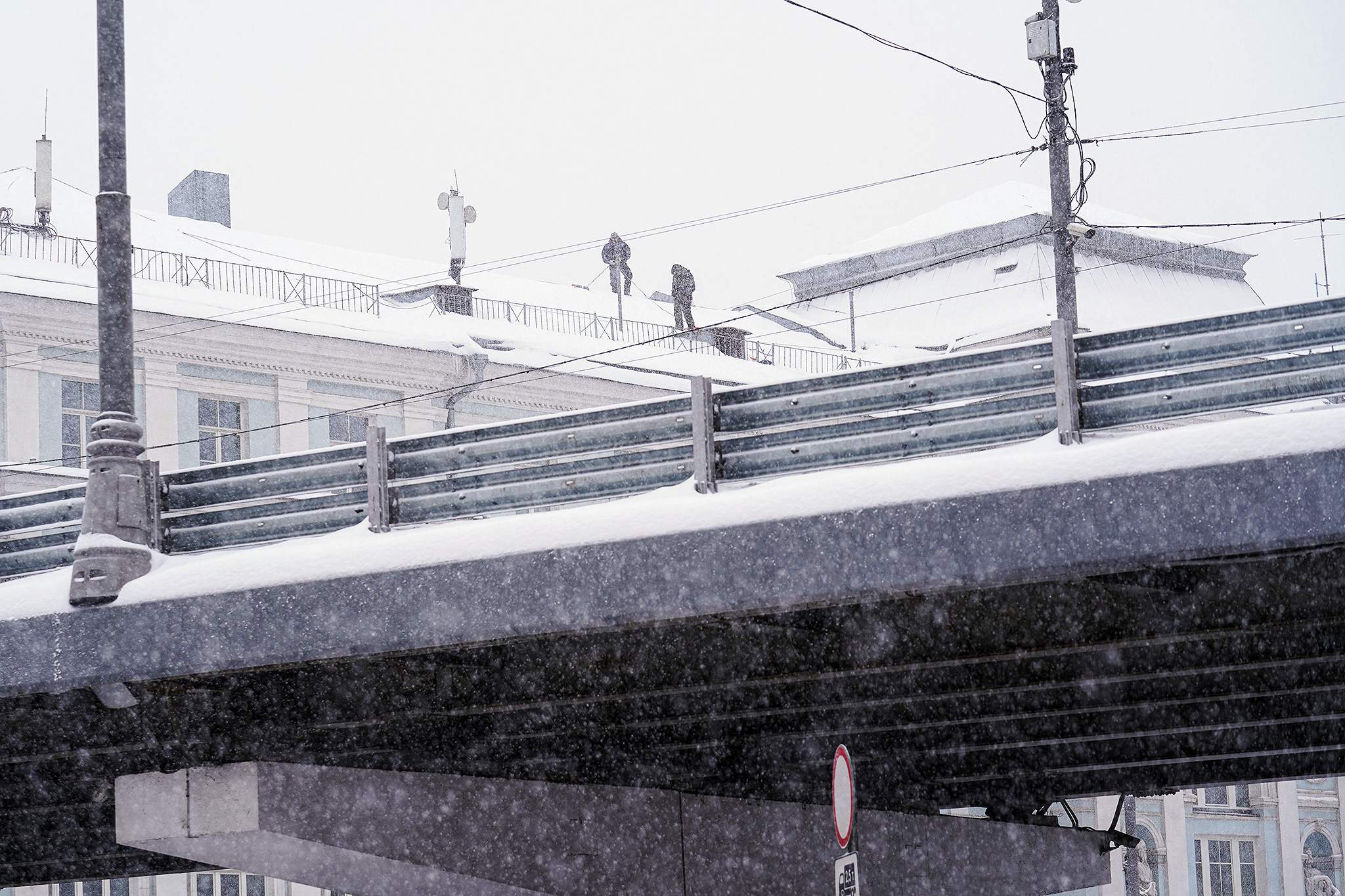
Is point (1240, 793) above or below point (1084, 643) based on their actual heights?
below

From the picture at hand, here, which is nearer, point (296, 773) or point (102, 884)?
point (296, 773)

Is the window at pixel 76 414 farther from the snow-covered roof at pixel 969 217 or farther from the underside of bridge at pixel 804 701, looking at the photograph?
the snow-covered roof at pixel 969 217

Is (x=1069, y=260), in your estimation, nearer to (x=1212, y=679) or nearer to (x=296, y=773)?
(x=1212, y=679)

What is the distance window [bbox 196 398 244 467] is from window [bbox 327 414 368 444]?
5.71ft

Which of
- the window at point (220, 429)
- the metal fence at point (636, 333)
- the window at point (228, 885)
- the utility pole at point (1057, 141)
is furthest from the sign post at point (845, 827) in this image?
the metal fence at point (636, 333)

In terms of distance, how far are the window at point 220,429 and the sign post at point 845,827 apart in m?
23.7

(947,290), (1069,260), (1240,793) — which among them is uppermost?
(947,290)

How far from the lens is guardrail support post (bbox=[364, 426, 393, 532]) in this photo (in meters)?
11.4

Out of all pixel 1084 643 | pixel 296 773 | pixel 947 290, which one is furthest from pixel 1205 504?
pixel 947 290

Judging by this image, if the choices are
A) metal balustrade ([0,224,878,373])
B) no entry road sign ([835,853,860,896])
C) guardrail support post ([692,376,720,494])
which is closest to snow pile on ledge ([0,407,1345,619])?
guardrail support post ([692,376,720,494])

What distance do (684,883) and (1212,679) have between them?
4568mm

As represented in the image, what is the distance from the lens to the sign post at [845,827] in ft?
33.5

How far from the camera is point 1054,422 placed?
997cm

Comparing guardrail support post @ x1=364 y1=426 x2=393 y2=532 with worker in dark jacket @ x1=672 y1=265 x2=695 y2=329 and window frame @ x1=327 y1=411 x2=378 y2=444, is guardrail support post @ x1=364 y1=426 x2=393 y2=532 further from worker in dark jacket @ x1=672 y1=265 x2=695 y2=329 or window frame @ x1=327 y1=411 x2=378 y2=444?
worker in dark jacket @ x1=672 y1=265 x2=695 y2=329
